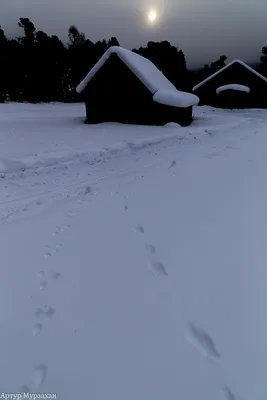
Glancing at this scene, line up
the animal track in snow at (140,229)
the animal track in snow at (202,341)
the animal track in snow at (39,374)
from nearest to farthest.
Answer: the animal track in snow at (39,374)
the animal track in snow at (202,341)
the animal track in snow at (140,229)

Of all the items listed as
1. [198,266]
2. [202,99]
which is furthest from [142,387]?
[202,99]

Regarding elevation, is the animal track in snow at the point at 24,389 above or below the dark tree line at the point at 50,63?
below

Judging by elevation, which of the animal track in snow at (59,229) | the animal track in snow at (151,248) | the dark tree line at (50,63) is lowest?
the animal track in snow at (151,248)

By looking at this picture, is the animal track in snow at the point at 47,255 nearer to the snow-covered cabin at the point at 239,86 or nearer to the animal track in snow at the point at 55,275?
the animal track in snow at the point at 55,275

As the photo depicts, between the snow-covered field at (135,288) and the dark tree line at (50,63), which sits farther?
the dark tree line at (50,63)

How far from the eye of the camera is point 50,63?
32062mm

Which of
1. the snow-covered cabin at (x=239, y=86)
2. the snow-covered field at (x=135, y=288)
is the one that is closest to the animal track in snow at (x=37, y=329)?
the snow-covered field at (x=135, y=288)

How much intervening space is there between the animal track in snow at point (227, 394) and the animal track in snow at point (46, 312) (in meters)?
1.32

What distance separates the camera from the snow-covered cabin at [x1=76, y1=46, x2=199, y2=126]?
12219 mm

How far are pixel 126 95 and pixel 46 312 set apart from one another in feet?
41.7

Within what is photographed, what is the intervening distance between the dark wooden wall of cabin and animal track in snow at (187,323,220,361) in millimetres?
12064

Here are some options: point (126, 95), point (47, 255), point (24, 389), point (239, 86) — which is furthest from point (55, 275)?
point (239, 86)

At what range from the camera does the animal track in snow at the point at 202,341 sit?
5.24 feet

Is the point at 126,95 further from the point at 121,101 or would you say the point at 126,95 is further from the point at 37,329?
the point at 37,329
